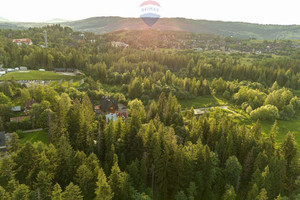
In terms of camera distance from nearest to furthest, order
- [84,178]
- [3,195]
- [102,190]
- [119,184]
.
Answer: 1. [3,195]
2. [102,190]
3. [84,178]
4. [119,184]

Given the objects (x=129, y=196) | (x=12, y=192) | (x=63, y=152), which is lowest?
(x=129, y=196)

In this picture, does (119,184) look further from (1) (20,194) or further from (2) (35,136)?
(2) (35,136)

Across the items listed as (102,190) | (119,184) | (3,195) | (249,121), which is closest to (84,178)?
(102,190)

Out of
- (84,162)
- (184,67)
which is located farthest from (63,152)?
(184,67)

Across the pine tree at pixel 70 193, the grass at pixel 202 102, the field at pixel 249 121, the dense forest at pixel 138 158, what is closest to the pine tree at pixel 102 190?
the dense forest at pixel 138 158

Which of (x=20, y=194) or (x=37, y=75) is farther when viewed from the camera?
(x=37, y=75)

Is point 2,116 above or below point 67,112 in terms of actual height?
below

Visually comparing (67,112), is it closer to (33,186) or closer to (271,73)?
(33,186)
